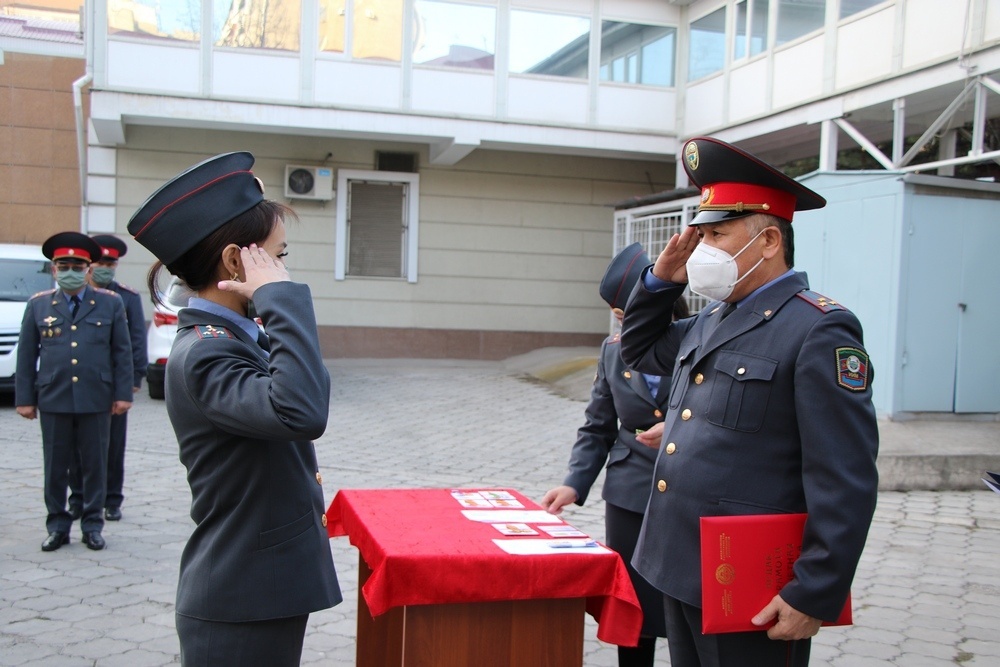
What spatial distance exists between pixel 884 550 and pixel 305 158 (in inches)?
463

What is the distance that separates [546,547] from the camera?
8.38ft

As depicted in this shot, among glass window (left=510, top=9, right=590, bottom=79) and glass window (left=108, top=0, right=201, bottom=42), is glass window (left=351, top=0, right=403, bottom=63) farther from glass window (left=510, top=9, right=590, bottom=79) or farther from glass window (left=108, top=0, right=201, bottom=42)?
glass window (left=108, top=0, right=201, bottom=42)

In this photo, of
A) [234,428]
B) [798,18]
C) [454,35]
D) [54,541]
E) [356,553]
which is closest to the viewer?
[234,428]

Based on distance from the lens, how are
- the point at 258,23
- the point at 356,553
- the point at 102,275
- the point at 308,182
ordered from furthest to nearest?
the point at 308,182, the point at 258,23, the point at 102,275, the point at 356,553

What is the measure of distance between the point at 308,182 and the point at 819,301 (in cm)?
1373

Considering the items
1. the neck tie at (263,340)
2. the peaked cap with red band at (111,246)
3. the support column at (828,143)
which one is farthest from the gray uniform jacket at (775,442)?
the support column at (828,143)

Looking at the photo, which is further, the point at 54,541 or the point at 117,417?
the point at 117,417

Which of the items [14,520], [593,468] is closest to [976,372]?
[593,468]

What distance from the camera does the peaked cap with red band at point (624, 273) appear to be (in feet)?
11.3

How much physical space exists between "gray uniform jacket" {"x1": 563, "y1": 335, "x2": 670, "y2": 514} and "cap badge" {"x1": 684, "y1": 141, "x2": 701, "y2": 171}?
98 centimetres

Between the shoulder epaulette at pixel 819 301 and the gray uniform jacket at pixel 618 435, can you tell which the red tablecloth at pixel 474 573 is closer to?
the gray uniform jacket at pixel 618 435

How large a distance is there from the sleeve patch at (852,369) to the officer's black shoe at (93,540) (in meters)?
4.83

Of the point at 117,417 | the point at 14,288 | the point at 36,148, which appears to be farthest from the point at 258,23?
the point at 117,417

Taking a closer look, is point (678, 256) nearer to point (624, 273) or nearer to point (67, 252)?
point (624, 273)
